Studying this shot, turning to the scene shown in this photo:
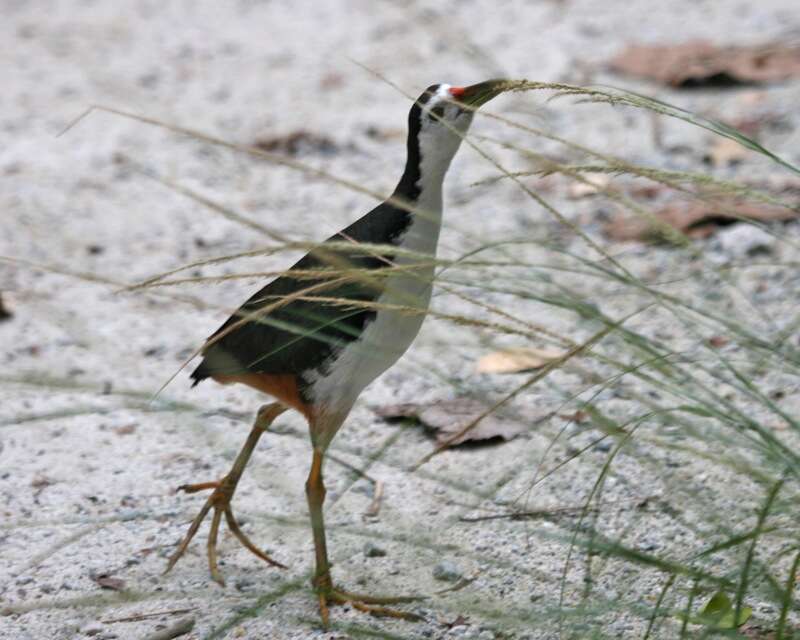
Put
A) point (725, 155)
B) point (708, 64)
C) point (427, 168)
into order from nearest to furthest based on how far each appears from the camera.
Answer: point (427, 168) → point (725, 155) → point (708, 64)

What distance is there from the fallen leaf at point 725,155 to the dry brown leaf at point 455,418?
2074 millimetres

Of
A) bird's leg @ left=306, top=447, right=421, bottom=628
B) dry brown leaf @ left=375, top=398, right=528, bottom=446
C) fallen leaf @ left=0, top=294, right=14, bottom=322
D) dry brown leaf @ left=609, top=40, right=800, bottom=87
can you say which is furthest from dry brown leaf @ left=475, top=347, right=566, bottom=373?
dry brown leaf @ left=609, top=40, right=800, bottom=87

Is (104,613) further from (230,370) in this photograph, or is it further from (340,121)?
(340,121)

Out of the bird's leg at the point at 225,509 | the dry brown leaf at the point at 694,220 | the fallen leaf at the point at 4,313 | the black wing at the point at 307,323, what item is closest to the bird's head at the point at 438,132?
the black wing at the point at 307,323

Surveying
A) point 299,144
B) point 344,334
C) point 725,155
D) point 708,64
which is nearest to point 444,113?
point 344,334

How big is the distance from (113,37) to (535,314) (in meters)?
4.44

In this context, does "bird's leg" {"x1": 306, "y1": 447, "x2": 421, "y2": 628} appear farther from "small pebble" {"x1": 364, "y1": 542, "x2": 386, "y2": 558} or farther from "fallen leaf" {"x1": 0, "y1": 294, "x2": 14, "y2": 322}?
"fallen leaf" {"x1": 0, "y1": 294, "x2": 14, "y2": 322}

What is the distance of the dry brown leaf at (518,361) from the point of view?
4.34 metres

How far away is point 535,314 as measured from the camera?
475 cm

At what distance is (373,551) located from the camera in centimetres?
342

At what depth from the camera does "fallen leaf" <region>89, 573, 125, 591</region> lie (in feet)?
10.7

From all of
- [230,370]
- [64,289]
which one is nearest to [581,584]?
[230,370]

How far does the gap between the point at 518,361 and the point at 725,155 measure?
1.89 metres

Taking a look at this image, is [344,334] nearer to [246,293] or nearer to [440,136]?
[440,136]
